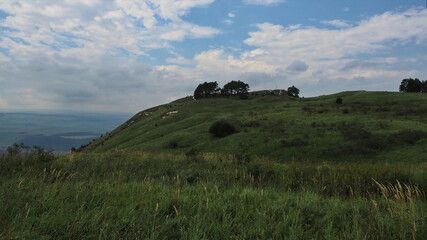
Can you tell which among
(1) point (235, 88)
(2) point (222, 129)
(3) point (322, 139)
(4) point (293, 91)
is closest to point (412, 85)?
(4) point (293, 91)

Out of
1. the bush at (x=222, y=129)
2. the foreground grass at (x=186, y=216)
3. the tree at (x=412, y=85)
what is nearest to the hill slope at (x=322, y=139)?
the bush at (x=222, y=129)

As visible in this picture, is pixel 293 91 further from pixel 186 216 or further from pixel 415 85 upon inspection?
pixel 186 216

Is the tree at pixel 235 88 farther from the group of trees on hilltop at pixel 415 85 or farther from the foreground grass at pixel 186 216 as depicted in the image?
the foreground grass at pixel 186 216

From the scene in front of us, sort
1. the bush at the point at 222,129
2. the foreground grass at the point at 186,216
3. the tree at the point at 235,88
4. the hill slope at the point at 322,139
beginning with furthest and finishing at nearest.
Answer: the tree at the point at 235,88
the bush at the point at 222,129
the hill slope at the point at 322,139
the foreground grass at the point at 186,216

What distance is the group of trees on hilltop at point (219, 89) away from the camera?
13112 cm

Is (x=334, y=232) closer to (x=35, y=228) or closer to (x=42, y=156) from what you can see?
(x=35, y=228)

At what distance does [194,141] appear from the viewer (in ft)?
155

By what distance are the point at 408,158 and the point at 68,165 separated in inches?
1157

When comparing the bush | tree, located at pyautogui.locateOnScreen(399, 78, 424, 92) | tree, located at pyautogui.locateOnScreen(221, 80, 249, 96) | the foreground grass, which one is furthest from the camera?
tree, located at pyautogui.locateOnScreen(221, 80, 249, 96)

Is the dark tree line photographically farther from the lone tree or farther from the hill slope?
the hill slope

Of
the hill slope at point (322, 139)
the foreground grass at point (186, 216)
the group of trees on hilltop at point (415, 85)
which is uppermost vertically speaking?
the group of trees on hilltop at point (415, 85)

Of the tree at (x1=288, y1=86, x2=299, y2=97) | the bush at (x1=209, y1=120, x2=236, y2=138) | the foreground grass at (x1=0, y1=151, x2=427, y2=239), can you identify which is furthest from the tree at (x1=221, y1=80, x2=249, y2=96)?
the foreground grass at (x1=0, y1=151, x2=427, y2=239)

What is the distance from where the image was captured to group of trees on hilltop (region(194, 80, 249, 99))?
13112 centimetres

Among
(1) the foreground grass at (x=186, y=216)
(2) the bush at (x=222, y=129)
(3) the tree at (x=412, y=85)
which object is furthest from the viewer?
(3) the tree at (x=412, y=85)
